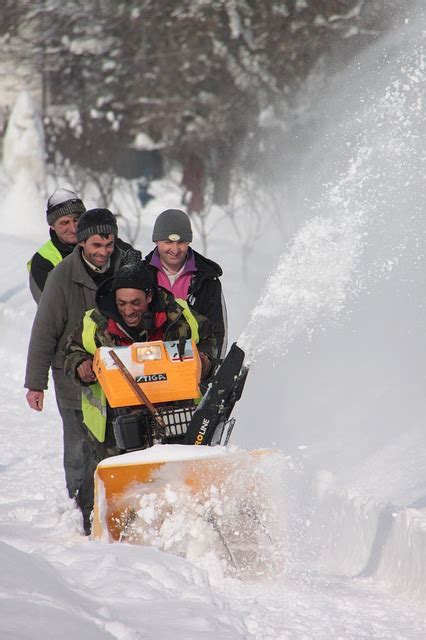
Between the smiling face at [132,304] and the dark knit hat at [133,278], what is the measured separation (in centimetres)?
2

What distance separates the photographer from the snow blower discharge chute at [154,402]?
4234mm

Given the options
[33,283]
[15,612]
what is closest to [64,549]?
[15,612]

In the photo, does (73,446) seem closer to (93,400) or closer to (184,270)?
(93,400)

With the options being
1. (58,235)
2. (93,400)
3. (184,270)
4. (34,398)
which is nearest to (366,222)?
(58,235)

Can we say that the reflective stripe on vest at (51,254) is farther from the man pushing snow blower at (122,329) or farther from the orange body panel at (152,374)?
the orange body panel at (152,374)

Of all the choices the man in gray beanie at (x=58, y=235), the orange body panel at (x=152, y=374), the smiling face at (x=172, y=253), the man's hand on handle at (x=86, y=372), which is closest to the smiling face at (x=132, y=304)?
the orange body panel at (x=152, y=374)

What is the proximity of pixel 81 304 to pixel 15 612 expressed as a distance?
2.88 m

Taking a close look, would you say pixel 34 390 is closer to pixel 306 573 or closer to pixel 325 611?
pixel 306 573

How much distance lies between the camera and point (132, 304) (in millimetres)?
4668

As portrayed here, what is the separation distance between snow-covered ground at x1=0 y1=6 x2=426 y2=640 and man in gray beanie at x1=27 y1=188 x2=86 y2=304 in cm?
133

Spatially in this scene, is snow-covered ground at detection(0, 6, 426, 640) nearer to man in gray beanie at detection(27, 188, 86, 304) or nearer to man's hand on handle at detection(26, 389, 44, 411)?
man's hand on handle at detection(26, 389, 44, 411)

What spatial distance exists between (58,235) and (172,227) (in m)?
1.03

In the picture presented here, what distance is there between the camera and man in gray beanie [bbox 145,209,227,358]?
17.7 feet

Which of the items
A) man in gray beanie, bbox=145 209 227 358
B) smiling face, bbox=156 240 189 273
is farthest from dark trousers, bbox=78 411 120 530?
smiling face, bbox=156 240 189 273
